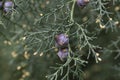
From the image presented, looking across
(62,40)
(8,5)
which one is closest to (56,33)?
(62,40)

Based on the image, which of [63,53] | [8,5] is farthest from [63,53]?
[8,5]

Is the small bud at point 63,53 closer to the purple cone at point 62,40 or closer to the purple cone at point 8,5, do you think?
the purple cone at point 62,40

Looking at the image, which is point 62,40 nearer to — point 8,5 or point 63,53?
point 63,53

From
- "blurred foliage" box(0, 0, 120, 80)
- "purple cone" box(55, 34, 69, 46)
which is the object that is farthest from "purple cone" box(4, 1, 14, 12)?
"purple cone" box(55, 34, 69, 46)

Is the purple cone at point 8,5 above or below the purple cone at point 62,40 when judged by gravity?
above

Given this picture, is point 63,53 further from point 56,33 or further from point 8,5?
point 8,5

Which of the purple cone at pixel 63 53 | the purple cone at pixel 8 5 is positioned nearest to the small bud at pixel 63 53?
the purple cone at pixel 63 53

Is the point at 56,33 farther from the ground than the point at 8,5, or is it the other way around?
the point at 8,5

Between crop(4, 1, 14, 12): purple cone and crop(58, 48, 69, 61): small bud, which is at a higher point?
crop(4, 1, 14, 12): purple cone

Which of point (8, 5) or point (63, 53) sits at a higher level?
point (8, 5)

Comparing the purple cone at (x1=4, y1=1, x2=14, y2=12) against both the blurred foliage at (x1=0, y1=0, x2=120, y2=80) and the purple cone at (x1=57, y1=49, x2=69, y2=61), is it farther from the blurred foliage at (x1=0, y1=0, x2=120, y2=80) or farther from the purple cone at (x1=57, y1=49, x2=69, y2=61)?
the purple cone at (x1=57, y1=49, x2=69, y2=61)
